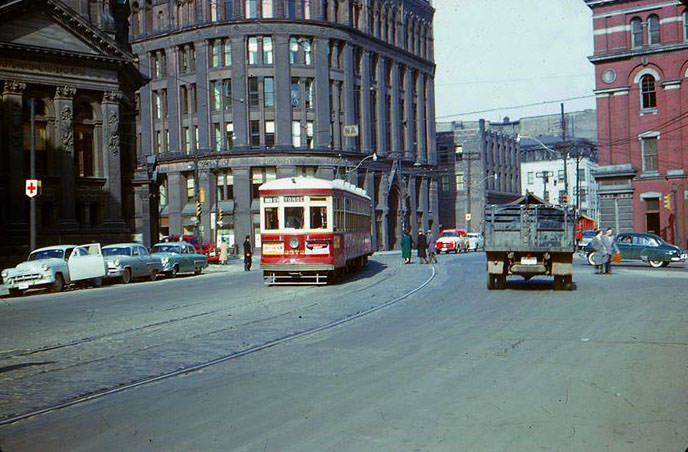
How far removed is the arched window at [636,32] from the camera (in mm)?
51844

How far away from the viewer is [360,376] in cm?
906

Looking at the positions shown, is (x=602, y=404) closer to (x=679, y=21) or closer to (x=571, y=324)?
(x=571, y=324)

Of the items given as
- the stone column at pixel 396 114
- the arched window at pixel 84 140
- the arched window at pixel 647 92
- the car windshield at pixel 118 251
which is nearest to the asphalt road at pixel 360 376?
the car windshield at pixel 118 251

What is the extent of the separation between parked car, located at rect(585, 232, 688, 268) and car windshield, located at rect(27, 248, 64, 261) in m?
22.6

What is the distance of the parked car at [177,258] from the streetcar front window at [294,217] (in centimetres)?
1092

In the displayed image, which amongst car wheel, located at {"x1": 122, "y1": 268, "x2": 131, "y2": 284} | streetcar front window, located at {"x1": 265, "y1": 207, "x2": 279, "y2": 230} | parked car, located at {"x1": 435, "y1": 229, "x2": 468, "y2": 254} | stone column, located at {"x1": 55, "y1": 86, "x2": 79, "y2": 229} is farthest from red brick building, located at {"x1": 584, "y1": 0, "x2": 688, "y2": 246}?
car wheel, located at {"x1": 122, "y1": 268, "x2": 131, "y2": 284}

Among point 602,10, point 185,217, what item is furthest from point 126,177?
point 602,10

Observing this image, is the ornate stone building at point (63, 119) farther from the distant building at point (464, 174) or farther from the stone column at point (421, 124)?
the distant building at point (464, 174)

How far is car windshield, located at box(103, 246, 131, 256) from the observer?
3092 centimetres

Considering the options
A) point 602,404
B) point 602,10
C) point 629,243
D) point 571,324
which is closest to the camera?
point 602,404

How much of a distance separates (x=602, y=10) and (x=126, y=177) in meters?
34.3

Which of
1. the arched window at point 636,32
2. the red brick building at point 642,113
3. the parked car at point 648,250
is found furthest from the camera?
the arched window at point 636,32

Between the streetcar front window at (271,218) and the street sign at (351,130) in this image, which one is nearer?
the streetcar front window at (271,218)

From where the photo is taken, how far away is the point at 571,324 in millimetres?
13531
